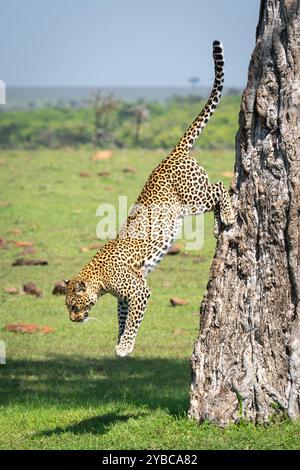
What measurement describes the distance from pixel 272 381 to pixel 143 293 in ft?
6.95

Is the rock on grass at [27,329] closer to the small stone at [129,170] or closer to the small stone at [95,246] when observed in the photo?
the small stone at [95,246]

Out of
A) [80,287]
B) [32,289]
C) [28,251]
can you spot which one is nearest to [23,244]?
[28,251]

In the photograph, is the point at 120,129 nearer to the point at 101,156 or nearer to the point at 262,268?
the point at 101,156

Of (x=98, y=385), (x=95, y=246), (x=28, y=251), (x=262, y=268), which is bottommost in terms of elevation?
(x=98, y=385)

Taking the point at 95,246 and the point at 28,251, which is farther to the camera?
the point at 95,246

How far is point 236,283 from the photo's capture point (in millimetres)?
9086

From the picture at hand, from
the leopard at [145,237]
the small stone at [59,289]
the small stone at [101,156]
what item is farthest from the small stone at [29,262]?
the small stone at [101,156]

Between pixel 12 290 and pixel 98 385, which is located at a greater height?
pixel 12 290

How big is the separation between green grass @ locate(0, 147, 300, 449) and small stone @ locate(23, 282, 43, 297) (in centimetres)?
15

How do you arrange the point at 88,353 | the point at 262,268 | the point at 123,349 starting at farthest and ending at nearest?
the point at 88,353, the point at 123,349, the point at 262,268

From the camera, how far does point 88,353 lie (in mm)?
13906

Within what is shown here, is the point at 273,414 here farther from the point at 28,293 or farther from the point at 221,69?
the point at 28,293

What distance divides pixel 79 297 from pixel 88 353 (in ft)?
10.7

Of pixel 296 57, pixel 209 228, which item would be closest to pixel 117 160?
pixel 209 228
